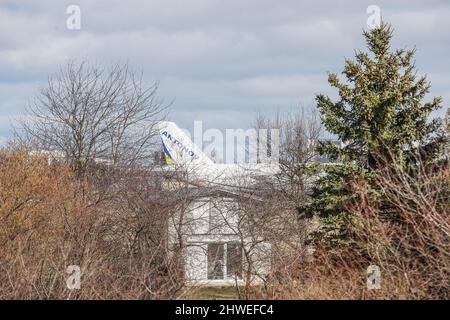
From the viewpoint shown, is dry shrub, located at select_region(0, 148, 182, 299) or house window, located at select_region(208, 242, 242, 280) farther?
house window, located at select_region(208, 242, 242, 280)

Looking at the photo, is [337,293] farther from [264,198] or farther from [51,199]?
[264,198]

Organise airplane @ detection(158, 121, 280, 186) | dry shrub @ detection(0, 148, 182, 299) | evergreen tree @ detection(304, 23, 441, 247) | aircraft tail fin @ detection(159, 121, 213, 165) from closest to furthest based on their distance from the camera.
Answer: dry shrub @ detection(0, 148, 182, 299) < evergreen tree @ detection(304, 23, 441, 247) < airplane @ detection(158, 121, 280, 186) < aircraft tail fin @ detection(159, 121, 213, 165)

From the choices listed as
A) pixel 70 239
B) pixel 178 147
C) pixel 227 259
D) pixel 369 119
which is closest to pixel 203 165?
pixel 178 147

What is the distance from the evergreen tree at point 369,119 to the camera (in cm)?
2203

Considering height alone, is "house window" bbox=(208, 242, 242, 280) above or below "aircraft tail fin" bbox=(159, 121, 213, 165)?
below

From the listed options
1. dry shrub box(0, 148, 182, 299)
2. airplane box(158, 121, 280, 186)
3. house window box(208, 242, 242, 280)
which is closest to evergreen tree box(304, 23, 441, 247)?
dry shrub box(0, 148, 182, 299)

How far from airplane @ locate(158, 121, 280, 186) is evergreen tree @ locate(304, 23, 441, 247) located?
1403 cm

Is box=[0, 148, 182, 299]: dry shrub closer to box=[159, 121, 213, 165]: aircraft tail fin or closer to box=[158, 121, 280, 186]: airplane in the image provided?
box=[158, 121, 280, 186]: airplane

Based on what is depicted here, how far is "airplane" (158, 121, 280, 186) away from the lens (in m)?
39.1

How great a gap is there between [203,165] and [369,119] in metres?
19.7

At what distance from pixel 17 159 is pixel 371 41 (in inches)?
413

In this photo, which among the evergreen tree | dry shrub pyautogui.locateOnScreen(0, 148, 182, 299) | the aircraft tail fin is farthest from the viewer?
the aircraft tail fin

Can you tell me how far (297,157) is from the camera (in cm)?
4369

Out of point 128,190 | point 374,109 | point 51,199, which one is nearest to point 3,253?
point 51,199
